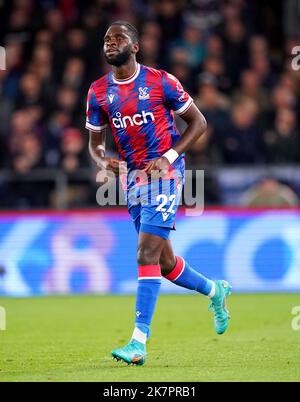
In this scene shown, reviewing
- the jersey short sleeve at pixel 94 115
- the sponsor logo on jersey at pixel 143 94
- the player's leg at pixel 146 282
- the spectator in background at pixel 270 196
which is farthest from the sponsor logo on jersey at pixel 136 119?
the spectator in background at pixel 270 196

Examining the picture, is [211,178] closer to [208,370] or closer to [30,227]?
[30,227]

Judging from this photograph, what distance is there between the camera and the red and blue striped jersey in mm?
8133

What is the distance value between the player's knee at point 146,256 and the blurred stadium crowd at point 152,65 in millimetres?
6781

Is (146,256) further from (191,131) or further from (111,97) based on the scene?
(111,97)

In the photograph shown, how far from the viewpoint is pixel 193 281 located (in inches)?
340

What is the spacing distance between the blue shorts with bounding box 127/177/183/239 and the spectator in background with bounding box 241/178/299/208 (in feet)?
20.3

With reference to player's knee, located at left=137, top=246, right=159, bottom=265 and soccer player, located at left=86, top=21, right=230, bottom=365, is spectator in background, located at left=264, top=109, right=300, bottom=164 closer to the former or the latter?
soccer player, located at left=86, top=21, right=230, bottom=365

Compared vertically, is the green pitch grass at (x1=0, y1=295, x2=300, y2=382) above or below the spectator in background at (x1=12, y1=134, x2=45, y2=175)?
below

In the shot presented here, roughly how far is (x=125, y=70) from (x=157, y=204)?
43.5 inches

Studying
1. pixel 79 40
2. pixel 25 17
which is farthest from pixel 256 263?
pixel 25 17

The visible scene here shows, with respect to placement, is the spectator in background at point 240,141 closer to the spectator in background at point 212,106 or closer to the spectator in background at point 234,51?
the spectator in background at point 212,106

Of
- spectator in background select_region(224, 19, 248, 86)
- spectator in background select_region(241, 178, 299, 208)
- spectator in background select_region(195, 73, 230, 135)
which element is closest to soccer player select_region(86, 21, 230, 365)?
spectator in background select_region(241, 178, 299, 208)

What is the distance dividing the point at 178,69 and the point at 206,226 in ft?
9.61

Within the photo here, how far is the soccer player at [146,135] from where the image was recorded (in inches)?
310
